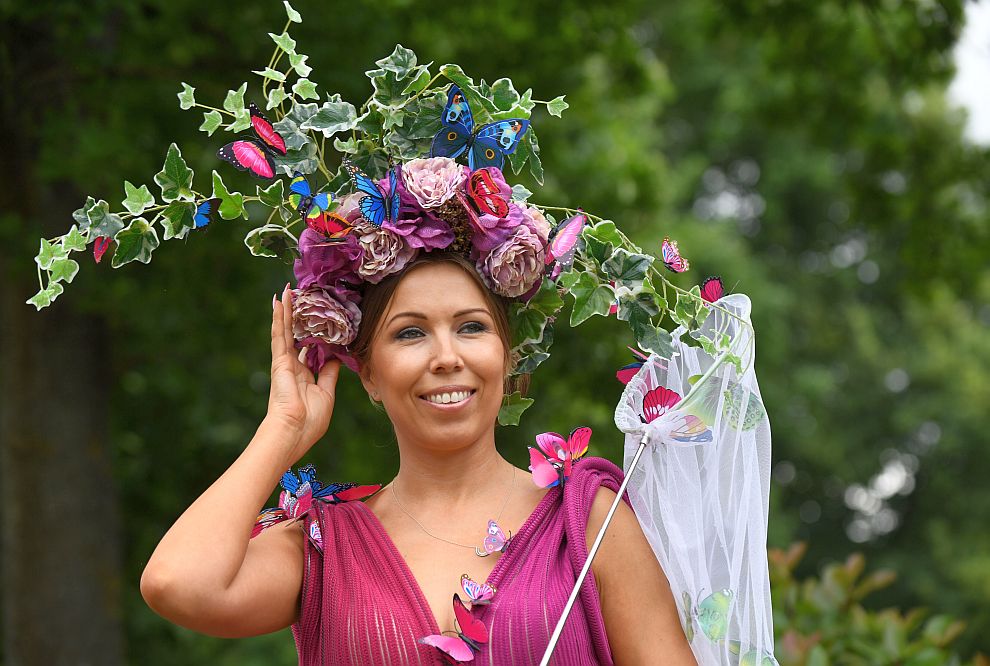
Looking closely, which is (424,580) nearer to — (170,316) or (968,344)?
(170,316)

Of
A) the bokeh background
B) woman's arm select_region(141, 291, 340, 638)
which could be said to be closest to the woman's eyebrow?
woman's arm select_region(141, 291, 340, 638)

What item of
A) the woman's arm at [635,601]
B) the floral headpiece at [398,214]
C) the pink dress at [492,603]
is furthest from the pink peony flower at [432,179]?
the woman's arm at [635,601]

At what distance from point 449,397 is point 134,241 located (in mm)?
793

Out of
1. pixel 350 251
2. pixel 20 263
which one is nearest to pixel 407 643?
pixel 350 251

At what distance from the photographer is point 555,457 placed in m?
2.99

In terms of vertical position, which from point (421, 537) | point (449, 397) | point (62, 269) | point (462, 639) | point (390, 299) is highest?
point (62, 269)

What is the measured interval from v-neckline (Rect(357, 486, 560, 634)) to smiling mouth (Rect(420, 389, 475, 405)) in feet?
0.99

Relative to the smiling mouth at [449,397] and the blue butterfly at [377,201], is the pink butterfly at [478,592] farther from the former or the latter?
the blue butterfly at [377,201]

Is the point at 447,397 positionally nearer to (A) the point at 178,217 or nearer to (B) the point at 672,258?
(B) the point at 672,258

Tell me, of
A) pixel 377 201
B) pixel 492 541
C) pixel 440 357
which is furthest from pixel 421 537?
pixel 377 201

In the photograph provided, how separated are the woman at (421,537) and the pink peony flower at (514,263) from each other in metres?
0.04

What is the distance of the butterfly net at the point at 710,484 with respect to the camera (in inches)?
107

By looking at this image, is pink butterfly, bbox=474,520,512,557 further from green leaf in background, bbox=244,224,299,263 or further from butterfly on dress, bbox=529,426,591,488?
green leaf in background, bbox=244,224,299,263

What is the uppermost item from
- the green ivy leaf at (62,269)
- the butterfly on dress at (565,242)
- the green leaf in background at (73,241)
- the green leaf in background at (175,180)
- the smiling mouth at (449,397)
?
the green leaf in background at (175,180)
